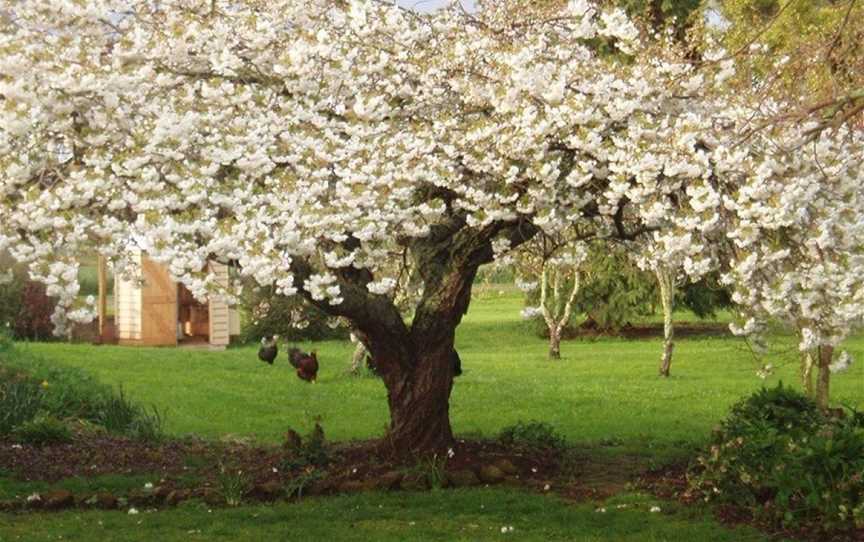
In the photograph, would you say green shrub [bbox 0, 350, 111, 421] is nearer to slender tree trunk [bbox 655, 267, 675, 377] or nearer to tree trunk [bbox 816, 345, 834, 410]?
tree trunk [bbox 816, 345, 834, 410]

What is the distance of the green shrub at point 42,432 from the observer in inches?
539

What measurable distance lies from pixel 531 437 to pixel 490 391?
7.14m

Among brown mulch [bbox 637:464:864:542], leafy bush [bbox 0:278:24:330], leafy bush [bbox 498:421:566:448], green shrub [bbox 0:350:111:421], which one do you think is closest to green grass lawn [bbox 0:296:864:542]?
brown mulch [bbox 637:464:864:542]

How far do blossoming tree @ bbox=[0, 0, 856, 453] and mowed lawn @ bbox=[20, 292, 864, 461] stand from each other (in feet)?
15.2

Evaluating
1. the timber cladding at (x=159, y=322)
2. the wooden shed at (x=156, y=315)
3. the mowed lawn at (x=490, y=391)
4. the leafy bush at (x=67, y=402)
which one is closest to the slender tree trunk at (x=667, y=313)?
the mowed lawn at (x=490, y=391)

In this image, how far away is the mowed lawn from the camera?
636 inches

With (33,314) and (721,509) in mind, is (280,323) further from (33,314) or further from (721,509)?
(721,509)

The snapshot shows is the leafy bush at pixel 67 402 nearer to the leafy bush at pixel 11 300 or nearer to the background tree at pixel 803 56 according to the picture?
the background tree at pixel 803 56

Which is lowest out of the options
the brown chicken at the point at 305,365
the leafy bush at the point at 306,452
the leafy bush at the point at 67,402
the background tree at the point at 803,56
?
the leafy bush at the point at 306,452

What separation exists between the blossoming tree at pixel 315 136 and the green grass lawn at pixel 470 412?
1.84 metres

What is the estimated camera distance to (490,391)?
20.6 metres

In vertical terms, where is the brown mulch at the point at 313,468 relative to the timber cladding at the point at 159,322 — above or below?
below

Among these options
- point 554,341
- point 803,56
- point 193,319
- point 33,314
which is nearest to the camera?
point 803,56

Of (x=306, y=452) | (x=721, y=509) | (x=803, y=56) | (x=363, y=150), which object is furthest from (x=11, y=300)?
(x=721, y=509)
